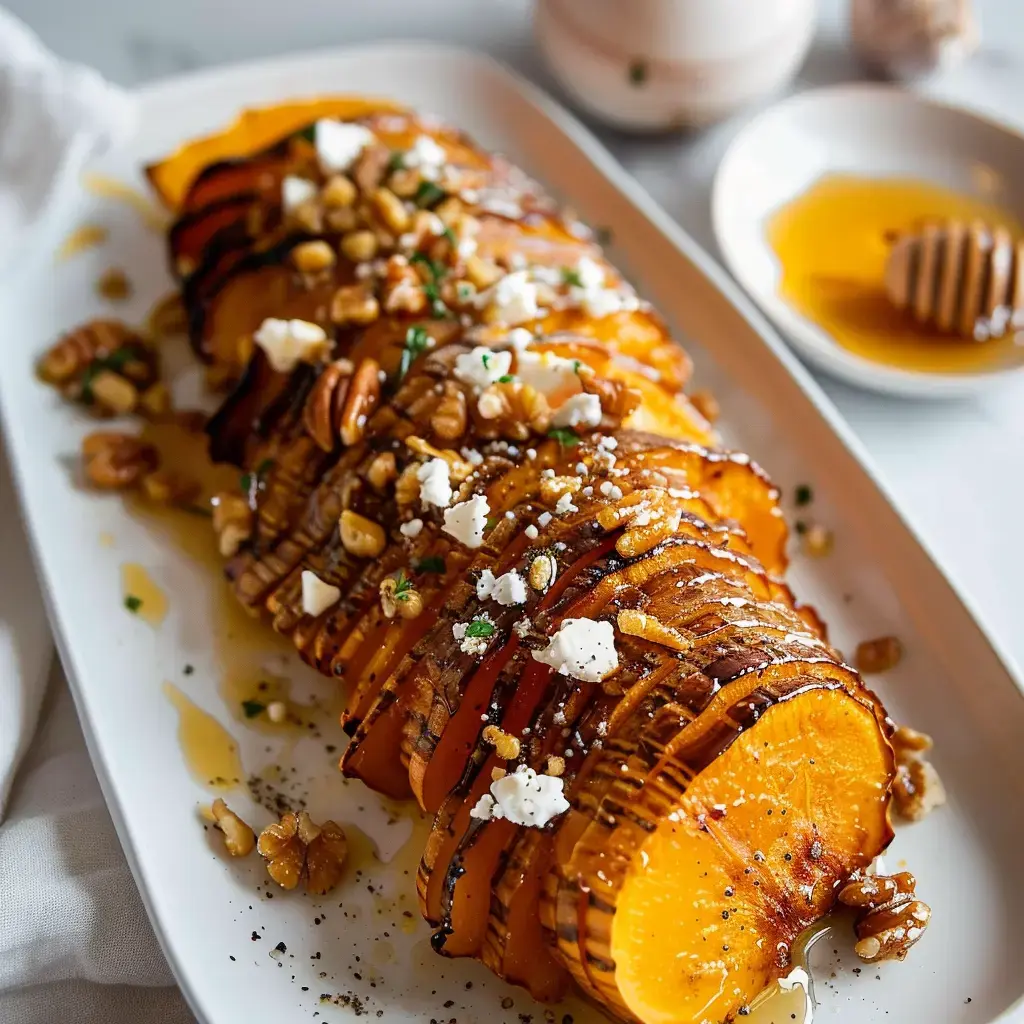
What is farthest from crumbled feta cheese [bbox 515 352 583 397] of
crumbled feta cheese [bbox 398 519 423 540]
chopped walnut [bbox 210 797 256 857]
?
chopped walnut [bbox 210 797 256 857]

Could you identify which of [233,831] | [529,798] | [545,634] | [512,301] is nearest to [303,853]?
[233,831]

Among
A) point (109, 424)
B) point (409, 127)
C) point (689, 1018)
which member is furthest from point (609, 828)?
point (409, 127)

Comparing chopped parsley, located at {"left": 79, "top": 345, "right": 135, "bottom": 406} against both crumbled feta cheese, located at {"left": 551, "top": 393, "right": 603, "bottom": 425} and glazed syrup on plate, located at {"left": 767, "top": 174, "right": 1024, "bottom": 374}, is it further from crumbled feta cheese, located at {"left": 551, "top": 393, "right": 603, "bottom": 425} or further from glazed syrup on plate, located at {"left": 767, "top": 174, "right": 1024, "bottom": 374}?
glazed syrup on plate, located at {"left": 767, "top": 174, "right": 1024, "bottom": 374}

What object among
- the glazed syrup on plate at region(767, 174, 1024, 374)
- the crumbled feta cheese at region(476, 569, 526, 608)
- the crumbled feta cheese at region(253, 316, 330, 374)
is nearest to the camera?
the crumbled feta cheese at region(476, 569, 526, 608)

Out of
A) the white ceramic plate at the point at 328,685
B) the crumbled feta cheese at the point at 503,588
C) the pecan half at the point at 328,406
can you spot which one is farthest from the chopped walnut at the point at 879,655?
the pecan half at the point at 328,406

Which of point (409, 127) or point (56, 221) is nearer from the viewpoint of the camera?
point (409, 127)

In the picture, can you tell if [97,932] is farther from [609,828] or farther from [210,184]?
[210,184]

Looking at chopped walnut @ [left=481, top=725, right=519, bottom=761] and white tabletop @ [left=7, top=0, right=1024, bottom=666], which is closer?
chopped walnut @ [left=481, top=725, right=519, bottom=761]
